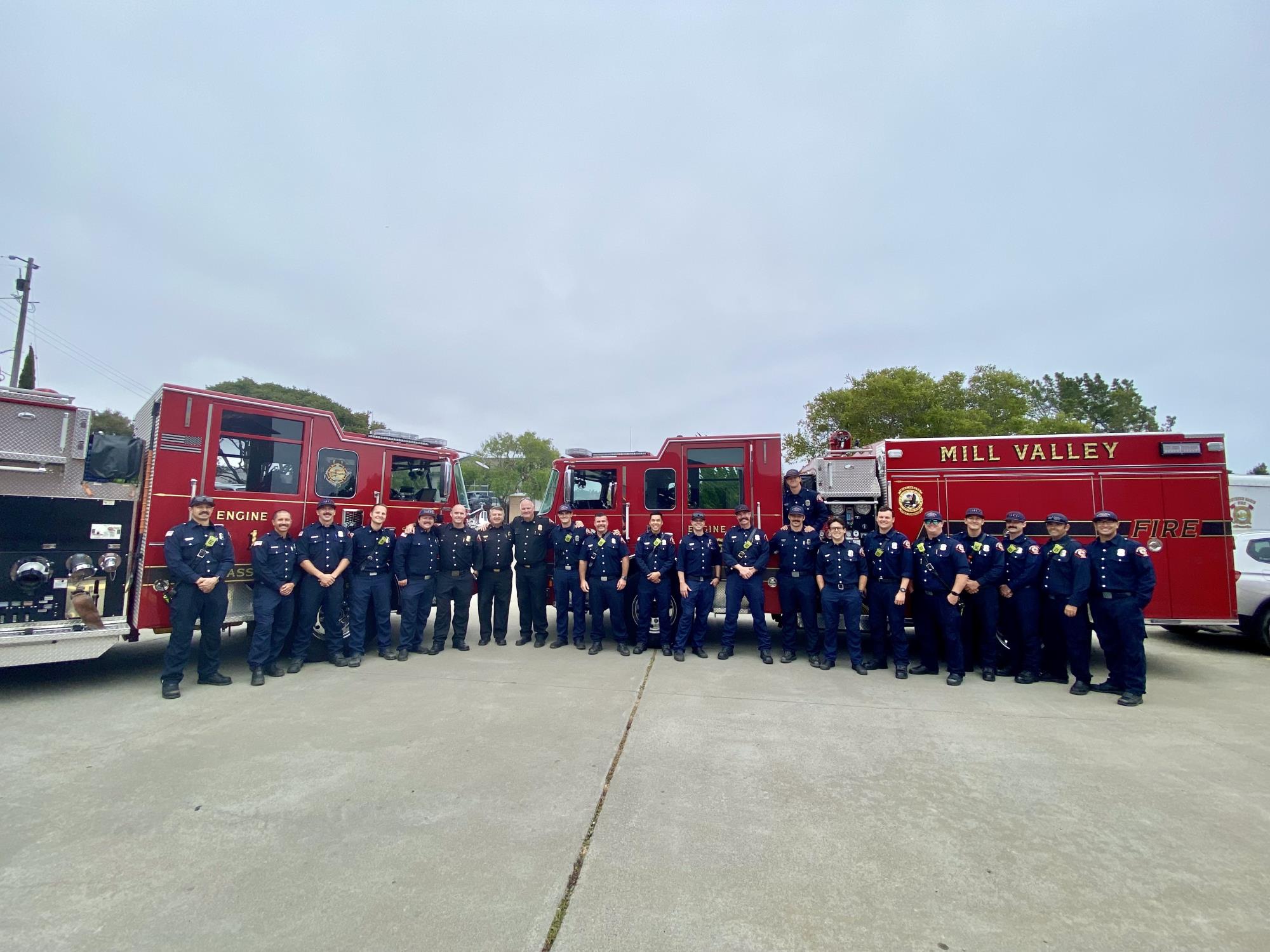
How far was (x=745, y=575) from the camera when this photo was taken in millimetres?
6785

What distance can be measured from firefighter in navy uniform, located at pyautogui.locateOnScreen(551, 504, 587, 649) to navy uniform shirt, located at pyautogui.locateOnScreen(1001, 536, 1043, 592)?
16.0 ft

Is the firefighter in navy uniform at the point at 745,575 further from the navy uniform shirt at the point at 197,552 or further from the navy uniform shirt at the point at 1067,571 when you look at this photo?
the navy uniform shirt at the point at 197,552

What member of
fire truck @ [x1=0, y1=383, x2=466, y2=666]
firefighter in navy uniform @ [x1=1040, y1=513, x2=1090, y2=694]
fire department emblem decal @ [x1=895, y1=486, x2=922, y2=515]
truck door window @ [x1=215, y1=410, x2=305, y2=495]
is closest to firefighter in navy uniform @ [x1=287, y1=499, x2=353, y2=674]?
fire truck @ [x1=0, y1=383, x2=466, y2=666]

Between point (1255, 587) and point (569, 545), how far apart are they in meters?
8.98

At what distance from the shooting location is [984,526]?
22.8 ft

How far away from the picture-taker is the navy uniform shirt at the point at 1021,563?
20.1 ft

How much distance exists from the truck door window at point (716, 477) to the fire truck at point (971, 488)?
0.5 inches

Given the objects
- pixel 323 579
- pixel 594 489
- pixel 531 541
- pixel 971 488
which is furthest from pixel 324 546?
pixel 971 488

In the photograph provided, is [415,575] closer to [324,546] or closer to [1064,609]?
[324,546]

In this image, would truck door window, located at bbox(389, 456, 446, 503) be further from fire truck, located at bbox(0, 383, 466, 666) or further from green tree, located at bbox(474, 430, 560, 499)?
green tree, located at bbox(474, 430, 560, 499)

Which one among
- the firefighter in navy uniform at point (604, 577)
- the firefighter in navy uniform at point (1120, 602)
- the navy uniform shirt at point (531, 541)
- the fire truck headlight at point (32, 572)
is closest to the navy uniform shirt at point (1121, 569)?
the firefighter in navy uniform at point (1120, 602)

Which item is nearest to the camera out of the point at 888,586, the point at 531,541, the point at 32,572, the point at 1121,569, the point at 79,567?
the point at 32,572

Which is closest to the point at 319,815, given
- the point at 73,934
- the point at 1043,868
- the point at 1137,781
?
the point at 73,934

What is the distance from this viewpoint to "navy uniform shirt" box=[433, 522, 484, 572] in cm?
734
